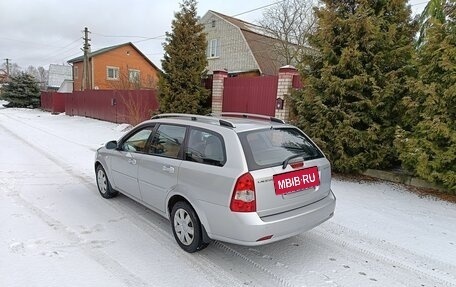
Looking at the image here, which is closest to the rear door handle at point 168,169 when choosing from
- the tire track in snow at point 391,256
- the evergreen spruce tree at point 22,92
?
the tire track in snow at point 391,256

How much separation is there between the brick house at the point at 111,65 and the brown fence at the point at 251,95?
23942 mm

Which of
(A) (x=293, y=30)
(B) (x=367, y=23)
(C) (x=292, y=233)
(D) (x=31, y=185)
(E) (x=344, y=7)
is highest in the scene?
(A) (x=293, y=30)

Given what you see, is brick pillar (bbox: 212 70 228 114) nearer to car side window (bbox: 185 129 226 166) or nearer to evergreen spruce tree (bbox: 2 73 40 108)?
car side window (bbox: 185 129 226 166)

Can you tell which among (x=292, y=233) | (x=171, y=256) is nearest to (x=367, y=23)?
(x=292, y=233)

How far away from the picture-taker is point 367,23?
228 inches

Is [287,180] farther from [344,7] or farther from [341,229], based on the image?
[344,7]

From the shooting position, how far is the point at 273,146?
10.9ft

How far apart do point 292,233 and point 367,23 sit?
4.62m

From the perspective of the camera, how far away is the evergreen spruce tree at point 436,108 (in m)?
4.95

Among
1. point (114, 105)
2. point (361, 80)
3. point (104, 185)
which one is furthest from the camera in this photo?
point (114, 105)

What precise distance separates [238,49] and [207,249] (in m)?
21.9

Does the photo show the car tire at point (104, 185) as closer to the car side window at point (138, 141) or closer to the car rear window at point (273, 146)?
the car side window at point (138, 141)

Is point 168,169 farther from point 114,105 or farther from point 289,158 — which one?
point 114,105

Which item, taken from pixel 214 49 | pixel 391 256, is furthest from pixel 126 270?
pixel 214 49
